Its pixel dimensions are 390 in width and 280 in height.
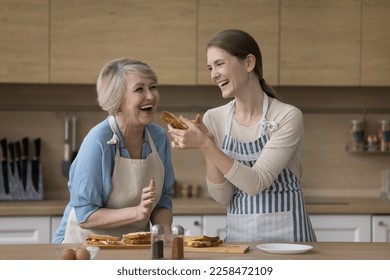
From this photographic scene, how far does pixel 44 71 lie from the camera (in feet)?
13.9

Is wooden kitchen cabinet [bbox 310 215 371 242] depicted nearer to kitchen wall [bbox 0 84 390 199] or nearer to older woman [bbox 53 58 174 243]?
kitchen wall [bbox 0 84 390 199]

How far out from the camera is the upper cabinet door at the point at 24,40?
4.20m

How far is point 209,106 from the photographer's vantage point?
15.2 feet

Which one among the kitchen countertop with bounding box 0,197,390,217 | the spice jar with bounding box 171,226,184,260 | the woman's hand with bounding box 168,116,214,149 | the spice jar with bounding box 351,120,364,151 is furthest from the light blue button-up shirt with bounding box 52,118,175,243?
the spice jar with bounding box 351,120,364,151

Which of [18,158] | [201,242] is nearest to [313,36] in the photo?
[18,158]

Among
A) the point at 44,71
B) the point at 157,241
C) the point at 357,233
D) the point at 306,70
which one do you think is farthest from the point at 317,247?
the point at 44,71

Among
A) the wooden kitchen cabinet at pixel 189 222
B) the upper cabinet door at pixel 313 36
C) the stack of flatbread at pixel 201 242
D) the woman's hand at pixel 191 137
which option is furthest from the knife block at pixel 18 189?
the stack of flatbread at pixel 201 242

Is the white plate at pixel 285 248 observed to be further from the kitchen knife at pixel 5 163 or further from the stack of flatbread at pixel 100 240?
the kitchen knife at pixel 5 163

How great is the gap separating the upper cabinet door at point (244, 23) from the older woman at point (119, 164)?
5.07 ft

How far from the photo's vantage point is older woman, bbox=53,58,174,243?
8.52ft

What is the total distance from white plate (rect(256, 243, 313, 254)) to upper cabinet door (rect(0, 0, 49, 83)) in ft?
7.42

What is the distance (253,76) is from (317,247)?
72 cm

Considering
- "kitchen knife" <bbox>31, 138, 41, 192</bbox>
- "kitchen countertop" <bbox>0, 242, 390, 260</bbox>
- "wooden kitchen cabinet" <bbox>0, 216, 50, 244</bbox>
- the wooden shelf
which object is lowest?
"wooden kitchen cabinet" <bbox>0, 216, 50, 244</bbox>

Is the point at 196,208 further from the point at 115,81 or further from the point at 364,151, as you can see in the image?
the point at 115,81
